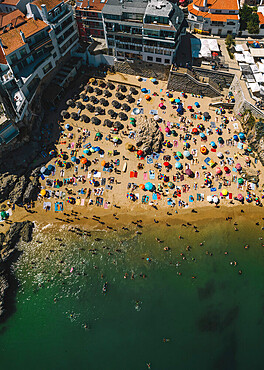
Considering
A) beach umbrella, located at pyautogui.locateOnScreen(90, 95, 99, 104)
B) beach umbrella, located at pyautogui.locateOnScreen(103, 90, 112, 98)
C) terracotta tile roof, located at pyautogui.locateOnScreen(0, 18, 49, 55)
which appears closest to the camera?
terracotta tile roof, located at pyautogui.locateOnScreen(0, 18, 49, 55)

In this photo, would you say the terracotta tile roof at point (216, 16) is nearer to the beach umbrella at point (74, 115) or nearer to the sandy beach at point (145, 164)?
the sandy beach at point (145, 164)

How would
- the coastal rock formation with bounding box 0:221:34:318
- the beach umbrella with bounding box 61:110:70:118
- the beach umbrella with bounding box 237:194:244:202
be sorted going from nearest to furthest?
the coastal rock formation with bounding box 0:221:34:318 → the beach umbrella with bounding box 237:194:244:202 → the beach umbrella with bounding box 61:110:70:118

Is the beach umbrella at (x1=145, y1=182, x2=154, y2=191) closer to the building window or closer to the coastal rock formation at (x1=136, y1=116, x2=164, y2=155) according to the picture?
the coastal rock formation at (x1=136, y1=116, x2=164, y2=155)

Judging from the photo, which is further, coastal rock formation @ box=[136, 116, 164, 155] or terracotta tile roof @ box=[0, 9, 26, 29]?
coastal rock formation @ box=[136, 116, 164, 155]

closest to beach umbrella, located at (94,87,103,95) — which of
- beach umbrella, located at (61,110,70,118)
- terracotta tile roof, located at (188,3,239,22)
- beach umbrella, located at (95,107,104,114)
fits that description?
beach umbrella, located at (95,107,104,114)

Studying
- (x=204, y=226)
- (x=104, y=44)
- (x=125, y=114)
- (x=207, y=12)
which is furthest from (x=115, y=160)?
(x=207, y=12)

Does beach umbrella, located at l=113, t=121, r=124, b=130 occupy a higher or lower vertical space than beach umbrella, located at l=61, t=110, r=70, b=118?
lower

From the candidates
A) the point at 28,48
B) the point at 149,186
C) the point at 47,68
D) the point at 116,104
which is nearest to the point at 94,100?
the point at 116,104
